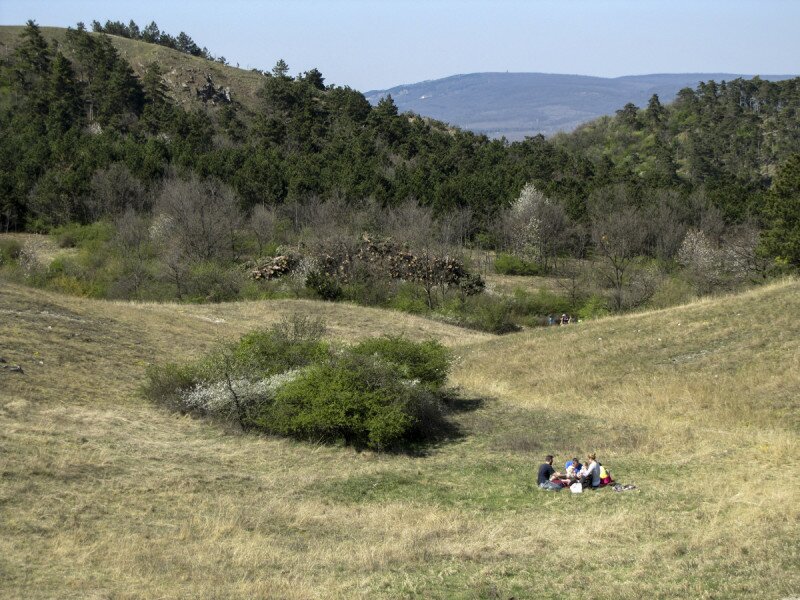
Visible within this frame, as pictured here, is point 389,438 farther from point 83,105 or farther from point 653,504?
point 83,105

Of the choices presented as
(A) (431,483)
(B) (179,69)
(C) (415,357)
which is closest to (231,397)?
(C) (415,357)

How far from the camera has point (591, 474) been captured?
16688 mm

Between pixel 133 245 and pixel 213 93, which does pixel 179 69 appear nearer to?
pixel 213 93

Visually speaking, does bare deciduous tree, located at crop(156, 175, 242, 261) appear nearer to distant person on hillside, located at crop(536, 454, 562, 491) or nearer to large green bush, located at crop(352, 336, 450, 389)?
large green bush, located at crop(352, 336, 450, 389)

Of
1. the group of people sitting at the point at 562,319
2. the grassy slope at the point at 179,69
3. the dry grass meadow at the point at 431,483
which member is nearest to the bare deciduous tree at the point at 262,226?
the group of people sitting at the point at 562,319

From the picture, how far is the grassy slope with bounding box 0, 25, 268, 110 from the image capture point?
4225 inches

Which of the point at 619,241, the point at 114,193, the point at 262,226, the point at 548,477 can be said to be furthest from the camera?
the point at 114,193

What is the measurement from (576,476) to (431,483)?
2847 millimetres

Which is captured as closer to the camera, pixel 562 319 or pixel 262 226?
pixel 562 319

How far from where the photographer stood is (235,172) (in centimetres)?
7425

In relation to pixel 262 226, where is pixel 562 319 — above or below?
below

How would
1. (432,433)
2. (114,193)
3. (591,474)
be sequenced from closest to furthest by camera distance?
(591,474)
(432,433)
(114,193)

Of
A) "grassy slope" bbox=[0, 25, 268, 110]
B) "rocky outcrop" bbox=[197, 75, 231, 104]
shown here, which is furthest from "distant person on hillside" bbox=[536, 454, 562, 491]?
"rocky outcrop" bbox=[197, 75, 231, 104]

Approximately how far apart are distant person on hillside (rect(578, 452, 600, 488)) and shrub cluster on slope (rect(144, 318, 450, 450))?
175 inches
